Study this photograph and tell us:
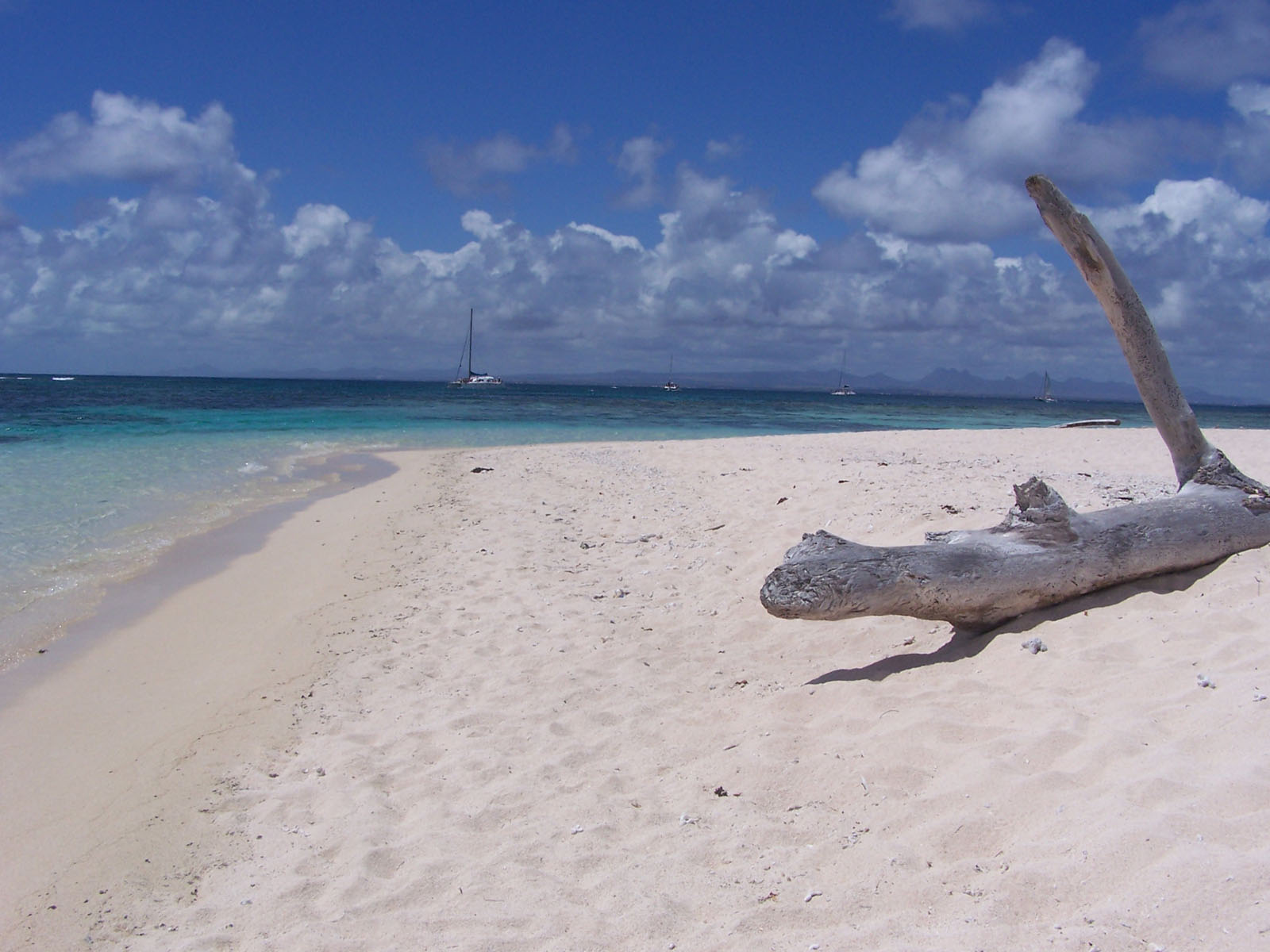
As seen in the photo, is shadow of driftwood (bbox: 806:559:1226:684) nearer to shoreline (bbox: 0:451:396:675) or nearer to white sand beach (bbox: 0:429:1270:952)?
white sand beach (bbox: 0:429:1270:952)

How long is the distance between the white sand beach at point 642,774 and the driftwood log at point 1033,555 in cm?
15

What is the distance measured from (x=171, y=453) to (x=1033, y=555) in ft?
63.8

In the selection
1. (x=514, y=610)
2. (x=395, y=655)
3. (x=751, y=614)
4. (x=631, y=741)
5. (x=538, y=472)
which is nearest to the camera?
(x=631, y=741)

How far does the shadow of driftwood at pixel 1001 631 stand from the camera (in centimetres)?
436

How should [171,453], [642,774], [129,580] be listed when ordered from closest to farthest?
[642,774], [129,580], [171,453]

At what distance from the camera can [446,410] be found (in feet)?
141

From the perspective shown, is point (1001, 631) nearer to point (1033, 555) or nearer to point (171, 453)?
point (1033, 555)

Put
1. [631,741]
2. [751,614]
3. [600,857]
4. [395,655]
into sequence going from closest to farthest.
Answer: [600,857], [631,741], [395,655], [751,614]

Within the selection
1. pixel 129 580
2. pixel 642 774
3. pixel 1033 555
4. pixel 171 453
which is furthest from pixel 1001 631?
pixel 171 453

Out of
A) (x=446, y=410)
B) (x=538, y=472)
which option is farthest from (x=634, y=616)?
(x=446, y=410)

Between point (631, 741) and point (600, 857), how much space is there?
3.30 feet

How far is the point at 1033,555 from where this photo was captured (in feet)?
14.3

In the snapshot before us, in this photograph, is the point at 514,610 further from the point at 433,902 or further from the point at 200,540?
the point at 200,540

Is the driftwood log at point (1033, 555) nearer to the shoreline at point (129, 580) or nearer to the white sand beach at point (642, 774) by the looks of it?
the white sand beach at point (642, 774)
